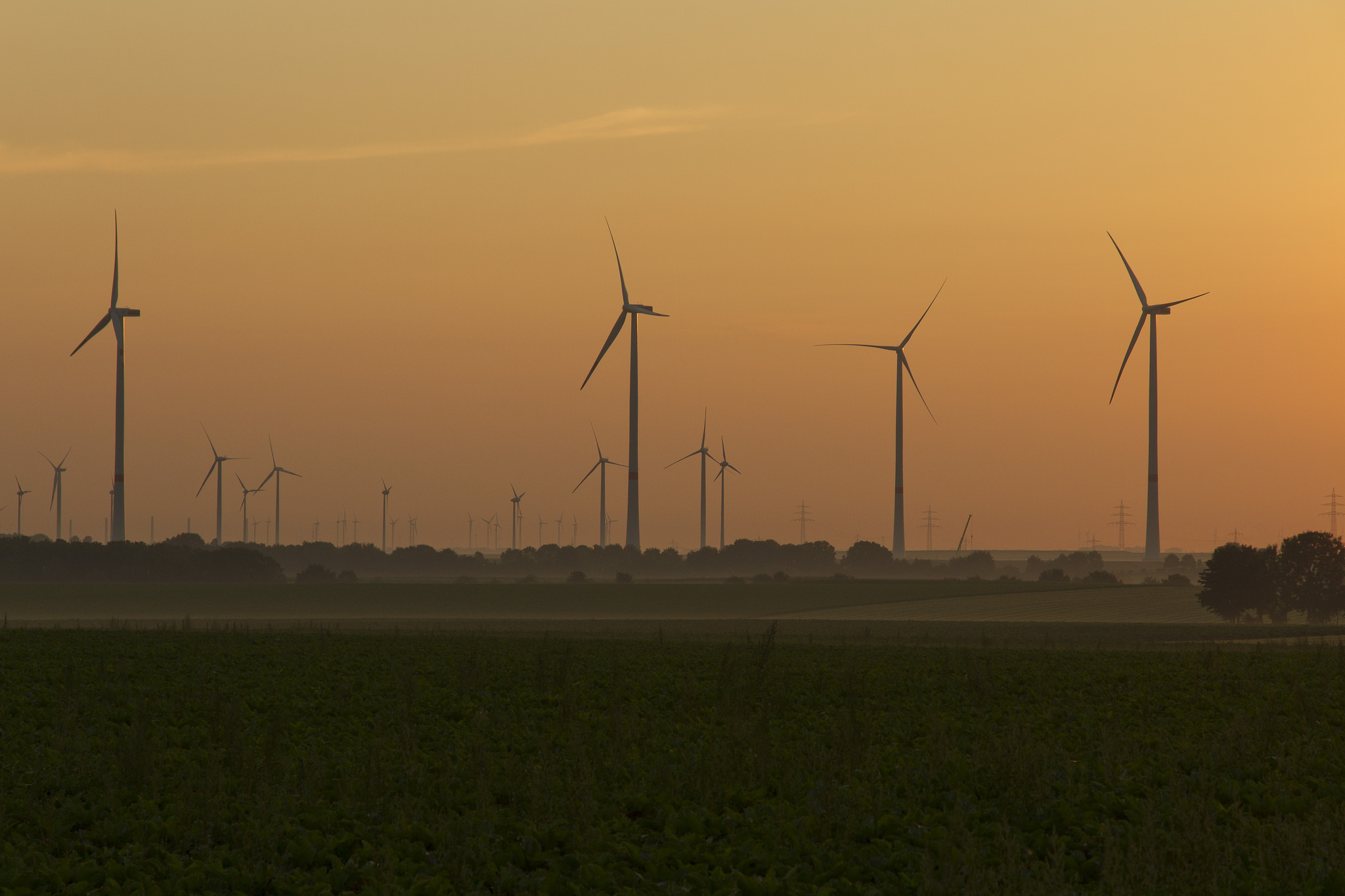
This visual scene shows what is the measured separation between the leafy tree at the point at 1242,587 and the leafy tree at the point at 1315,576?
3.14 ft

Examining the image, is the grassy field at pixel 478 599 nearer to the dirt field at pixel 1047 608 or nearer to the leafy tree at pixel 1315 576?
the dirt field at pixel 1047 608

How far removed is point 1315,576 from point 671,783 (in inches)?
4046

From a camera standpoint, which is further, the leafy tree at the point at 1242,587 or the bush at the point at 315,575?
the bush at the point at 315,575

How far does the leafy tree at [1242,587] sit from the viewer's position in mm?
102625

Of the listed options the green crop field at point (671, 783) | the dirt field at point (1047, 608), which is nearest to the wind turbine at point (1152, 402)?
the dirt field at point (1047, 608)

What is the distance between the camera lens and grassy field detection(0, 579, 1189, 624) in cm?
10031

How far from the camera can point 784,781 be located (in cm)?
1833

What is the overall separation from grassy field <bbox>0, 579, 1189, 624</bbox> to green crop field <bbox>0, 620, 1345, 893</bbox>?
64.5 m

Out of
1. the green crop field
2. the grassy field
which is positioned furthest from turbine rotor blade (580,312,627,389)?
the green crop field

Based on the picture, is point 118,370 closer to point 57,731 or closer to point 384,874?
point 57,731

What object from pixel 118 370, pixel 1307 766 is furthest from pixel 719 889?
pixel 118 370

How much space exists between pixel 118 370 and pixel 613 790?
449 ft

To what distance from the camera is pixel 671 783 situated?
18.2 meters

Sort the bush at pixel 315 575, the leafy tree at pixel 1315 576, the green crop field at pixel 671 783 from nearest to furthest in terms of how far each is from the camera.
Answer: the green crop field at pixel 671 783
the leafy tree at pixel 1315 576
the bush at pixel 315 575
